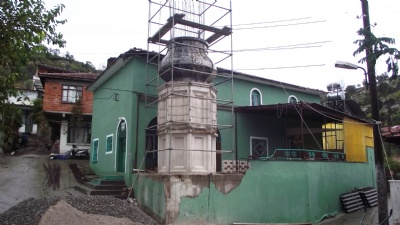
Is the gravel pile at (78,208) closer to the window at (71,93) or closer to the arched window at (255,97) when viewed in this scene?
the arched window at (255,97)

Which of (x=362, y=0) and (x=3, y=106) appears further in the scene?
(x=362, y=0)

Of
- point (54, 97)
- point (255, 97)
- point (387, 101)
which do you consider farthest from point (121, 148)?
point (387, 101)

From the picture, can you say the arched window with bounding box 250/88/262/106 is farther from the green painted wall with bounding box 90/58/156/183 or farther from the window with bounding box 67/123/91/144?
the window with bounding box 67/123/91/144

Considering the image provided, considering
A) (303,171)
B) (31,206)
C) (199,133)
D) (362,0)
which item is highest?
(362,0)

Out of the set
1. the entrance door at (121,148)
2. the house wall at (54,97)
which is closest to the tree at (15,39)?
the entrance door at (121,148)

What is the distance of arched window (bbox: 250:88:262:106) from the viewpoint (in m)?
18.2

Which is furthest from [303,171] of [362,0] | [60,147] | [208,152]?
[60,147]

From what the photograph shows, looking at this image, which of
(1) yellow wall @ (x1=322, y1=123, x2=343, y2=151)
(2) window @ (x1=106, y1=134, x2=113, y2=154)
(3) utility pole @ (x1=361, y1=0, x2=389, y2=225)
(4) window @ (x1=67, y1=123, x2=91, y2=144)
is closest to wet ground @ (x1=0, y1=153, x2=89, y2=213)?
(2) window @ (x1=106, y1=134, x2=113, y2=154)

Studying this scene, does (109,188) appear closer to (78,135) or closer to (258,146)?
(258,146)

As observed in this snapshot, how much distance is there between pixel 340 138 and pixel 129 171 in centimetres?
1015

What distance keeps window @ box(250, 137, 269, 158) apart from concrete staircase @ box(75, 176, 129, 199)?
6.58 metres

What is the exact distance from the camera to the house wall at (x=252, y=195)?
10770mm

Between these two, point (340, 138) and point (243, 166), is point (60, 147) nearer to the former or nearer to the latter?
Answer: point (243, 166)

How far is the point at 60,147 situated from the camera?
26.8 meters
